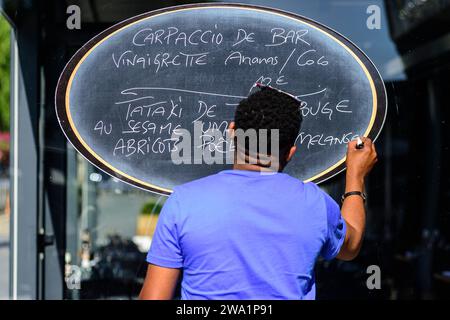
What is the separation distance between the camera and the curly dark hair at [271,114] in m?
1.65

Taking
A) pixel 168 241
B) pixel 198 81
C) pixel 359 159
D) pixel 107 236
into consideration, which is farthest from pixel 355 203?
pixel 107 236

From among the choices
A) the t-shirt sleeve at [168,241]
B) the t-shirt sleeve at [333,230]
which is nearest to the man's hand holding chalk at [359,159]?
the t-shirt sleeve at [333,230]

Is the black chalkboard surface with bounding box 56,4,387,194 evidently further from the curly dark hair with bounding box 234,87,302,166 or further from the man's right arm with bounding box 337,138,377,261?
the curly dark hair with bounding box 234,87,302,166

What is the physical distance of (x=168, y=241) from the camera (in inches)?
62.6

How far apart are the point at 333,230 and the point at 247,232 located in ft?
0.92

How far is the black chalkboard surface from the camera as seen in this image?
2279 mm

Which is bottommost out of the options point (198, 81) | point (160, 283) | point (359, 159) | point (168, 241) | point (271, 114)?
point (160, 283)

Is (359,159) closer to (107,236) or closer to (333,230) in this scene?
(333,230)

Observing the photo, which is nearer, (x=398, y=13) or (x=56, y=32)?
(x=56, y=32)

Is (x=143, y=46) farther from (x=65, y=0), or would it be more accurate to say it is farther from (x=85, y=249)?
(x=85, y=249)

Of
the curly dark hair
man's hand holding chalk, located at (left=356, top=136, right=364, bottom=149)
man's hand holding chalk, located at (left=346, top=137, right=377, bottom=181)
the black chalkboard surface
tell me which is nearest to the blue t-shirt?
the curly dark hair

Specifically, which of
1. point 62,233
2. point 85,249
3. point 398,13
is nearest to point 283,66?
point 62,233

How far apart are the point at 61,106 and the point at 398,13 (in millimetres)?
2655

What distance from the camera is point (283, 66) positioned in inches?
91.6
